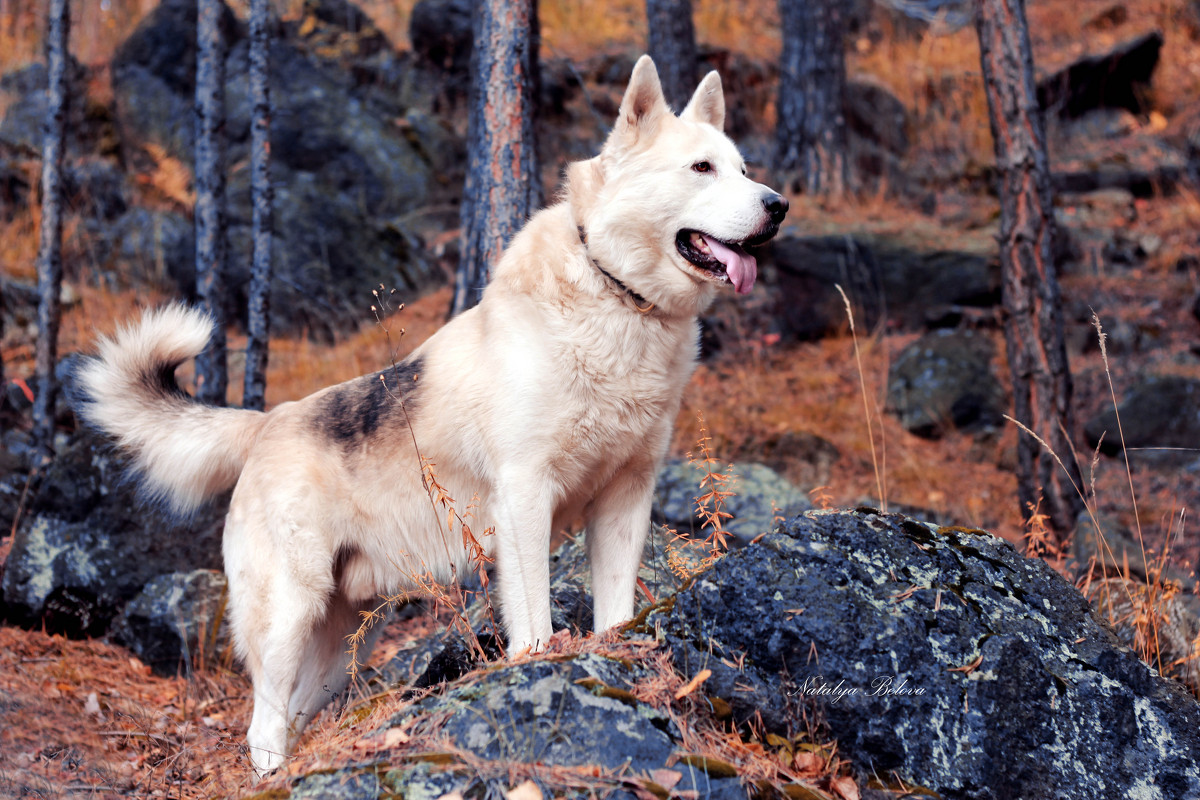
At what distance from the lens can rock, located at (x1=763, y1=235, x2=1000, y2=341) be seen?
9797 mm

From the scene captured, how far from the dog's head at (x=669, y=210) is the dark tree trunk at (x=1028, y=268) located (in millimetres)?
3713

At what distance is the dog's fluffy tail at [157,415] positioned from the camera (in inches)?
165

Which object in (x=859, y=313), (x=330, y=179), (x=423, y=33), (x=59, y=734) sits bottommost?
(x=59, y=734)

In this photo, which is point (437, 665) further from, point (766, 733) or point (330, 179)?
point (330, 179)

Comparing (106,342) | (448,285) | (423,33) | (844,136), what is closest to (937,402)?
(844,136)

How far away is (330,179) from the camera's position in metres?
12.1

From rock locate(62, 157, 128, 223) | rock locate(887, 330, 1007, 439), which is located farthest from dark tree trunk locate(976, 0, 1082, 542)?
rock locate(62, 157, 128, 223)

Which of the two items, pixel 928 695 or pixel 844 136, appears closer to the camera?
pixel 928 695

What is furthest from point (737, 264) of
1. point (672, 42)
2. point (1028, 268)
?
point (672, 42)

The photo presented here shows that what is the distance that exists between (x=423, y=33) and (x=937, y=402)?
10.5m

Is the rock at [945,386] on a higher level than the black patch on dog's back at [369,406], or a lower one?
lower

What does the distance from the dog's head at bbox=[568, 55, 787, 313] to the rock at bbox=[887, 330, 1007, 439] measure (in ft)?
18.4

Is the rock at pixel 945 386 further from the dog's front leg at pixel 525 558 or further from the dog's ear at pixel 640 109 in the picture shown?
the dog's front leg at pixel 525 558

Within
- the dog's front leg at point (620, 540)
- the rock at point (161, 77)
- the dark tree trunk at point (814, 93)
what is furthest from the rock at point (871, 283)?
the rock at point (161, 77)
